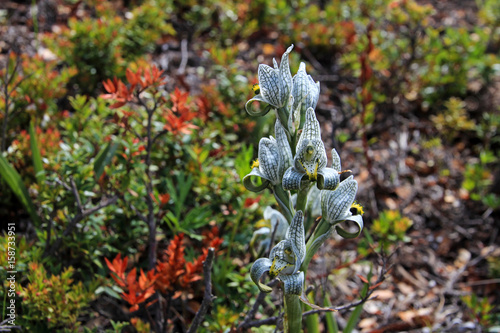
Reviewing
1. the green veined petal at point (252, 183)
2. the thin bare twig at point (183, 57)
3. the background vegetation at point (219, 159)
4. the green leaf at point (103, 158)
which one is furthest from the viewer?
the thin bare twig at point (183, 57)

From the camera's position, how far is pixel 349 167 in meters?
3.75

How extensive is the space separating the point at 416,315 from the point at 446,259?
2.27 ft

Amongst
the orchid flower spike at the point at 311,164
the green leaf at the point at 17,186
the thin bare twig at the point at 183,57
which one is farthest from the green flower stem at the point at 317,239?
the thin bare twig at the point at 183,57

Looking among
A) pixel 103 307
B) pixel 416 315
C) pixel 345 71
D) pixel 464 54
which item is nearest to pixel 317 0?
pixel 345 71

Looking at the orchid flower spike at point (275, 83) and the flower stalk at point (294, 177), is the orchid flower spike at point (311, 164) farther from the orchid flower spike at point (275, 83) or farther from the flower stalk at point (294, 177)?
the orchid flower spike at point (275, 83)

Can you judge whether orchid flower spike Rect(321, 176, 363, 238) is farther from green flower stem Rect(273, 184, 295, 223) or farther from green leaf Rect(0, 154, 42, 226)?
green leaf Rect(0, 154, 42, 226)

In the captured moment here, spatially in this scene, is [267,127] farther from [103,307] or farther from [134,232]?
[103,307]

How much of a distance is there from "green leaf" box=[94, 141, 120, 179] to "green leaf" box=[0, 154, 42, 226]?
438 millimetres

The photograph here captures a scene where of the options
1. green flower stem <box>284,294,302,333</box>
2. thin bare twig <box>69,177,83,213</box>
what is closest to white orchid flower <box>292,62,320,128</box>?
green flower stem <box>284,294,302,333</box>

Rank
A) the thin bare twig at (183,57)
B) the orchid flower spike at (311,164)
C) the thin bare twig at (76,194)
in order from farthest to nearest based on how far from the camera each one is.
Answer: the thin bare twig at (183,57) → the thin bare twig at (76,194) → the orchid flower spike at (311,164)

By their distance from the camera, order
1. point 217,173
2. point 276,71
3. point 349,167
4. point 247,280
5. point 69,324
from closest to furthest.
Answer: point 276,71 → point 69,324 → point 247,280 → point 217,173 → point 349,167

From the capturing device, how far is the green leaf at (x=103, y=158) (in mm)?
2408

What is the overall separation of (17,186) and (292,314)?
1.73m

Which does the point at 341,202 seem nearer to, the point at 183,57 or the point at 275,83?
the point at 275,83
